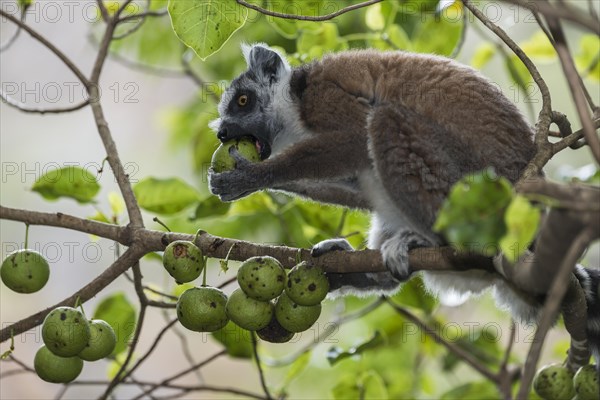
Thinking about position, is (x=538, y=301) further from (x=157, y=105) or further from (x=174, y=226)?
(x=157, y=105)

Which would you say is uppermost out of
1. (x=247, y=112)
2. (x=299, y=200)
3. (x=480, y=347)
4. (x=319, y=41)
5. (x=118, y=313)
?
(x=319, y=41)

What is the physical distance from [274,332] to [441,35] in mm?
2284

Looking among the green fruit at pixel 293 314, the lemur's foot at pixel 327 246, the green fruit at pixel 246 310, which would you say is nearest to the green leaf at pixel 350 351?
the lemur's foot at pixel 327 246

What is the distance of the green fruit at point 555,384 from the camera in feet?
9.72

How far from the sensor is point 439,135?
11.6 feet

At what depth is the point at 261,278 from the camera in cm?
277

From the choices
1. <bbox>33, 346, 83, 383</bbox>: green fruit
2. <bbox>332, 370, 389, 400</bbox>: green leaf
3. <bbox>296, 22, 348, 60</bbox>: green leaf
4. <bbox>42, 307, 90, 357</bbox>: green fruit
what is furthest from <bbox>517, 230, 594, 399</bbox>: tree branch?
<bbox>296, 22, 348, 60</bbox>: green leaf

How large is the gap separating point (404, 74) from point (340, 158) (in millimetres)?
520

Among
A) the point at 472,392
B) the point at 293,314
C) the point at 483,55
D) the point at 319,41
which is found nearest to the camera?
the point at 293,314

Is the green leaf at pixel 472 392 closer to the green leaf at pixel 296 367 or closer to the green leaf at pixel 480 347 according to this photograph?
the green leaf at pixel 480 347

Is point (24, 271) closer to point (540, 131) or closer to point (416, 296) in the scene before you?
point (540, 131)

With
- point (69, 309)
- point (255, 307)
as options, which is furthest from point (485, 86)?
point (69, 309)

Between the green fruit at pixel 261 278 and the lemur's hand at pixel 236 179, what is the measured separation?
1.08 meters

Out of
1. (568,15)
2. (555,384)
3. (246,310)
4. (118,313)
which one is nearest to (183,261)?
(246,310)
